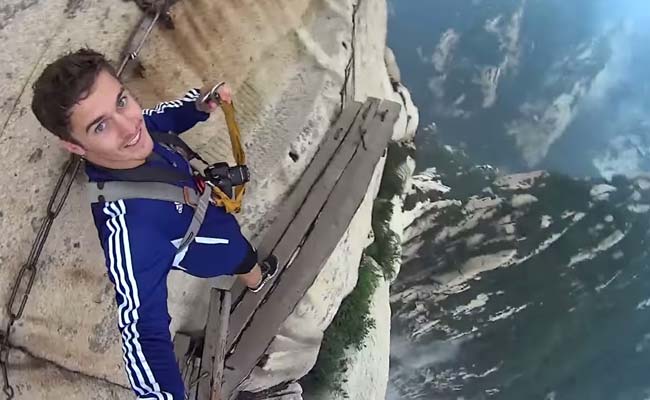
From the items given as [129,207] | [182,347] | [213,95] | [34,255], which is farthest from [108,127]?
[182,347]

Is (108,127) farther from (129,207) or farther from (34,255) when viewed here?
(34,255)

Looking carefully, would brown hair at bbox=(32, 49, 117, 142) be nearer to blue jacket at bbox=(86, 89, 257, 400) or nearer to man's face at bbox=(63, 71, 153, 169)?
man's face at bbox=(63, 71, 153, 169)

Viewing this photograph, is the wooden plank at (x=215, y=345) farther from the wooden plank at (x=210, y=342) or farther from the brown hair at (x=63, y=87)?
the brown hair at (x=63, y=87)

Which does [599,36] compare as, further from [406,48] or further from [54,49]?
[54,49]

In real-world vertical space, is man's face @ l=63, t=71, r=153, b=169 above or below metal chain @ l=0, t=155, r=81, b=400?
above

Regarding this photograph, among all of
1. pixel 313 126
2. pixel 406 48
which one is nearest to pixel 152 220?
pixel 313 126

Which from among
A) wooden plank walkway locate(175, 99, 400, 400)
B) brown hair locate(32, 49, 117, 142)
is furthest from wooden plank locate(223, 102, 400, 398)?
brown hair locate(32, 49, 117, 142)
